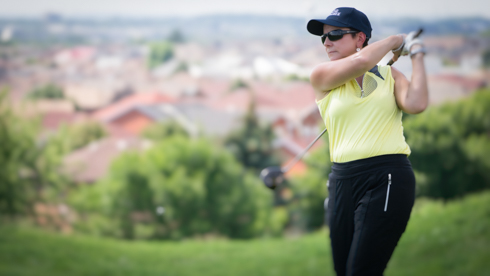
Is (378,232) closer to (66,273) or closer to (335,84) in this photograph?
(335,84)

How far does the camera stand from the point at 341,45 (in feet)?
7.36

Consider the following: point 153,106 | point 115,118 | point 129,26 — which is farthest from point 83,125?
point 129,26

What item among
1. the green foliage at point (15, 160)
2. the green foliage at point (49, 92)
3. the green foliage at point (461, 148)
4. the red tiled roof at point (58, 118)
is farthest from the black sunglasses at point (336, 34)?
the green foliage at point (49, 92)

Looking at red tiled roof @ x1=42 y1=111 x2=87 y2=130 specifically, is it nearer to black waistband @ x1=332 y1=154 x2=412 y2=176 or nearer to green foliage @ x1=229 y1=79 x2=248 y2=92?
green foliage @ x1=229 y1=79 x2=248 y2=92

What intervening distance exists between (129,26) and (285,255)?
3401 centimetres

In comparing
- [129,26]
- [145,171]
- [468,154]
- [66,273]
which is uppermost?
[129,26]

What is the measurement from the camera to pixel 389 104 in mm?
2172

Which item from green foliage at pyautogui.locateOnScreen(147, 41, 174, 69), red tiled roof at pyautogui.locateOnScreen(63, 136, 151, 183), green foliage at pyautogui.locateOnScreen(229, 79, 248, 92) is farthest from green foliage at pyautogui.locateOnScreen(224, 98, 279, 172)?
A: green foliage at pyautogui.locateOnScreen(147, 41, 174, 69)

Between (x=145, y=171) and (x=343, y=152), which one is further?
(x=145, y=171)

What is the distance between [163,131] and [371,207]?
1229 inches

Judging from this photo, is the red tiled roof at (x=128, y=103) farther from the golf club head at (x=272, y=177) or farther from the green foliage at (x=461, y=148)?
the golf club head at (x=272, y=177)

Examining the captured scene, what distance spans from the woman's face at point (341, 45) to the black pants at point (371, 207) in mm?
490

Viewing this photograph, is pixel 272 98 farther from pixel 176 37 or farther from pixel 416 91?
pixel 416 91

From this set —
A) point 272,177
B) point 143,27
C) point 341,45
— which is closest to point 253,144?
point 143,27
